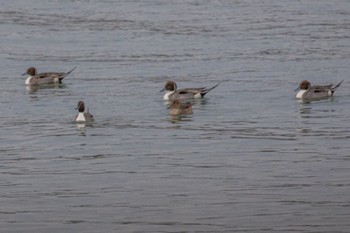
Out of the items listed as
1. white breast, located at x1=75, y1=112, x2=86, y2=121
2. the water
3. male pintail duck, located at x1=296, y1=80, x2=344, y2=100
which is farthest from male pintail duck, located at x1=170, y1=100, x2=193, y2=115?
male pintail duck, located at x1=296, y1=80, x2=344, y2=100

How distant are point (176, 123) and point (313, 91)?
480cm

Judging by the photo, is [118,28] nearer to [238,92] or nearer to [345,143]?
[238,92]

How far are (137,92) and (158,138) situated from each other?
6.80 m

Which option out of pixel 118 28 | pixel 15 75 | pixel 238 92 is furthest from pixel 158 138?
pixel 118 28

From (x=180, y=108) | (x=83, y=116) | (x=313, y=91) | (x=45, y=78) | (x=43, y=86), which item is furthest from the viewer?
(x=45, y=78)

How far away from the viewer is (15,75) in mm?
34938

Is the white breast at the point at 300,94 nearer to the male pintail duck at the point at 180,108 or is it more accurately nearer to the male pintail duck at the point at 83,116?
Answer: the male pintail duck at the point at 180,108

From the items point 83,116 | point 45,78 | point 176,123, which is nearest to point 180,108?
point 176,123

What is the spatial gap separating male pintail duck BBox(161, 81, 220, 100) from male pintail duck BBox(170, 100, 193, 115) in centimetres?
174

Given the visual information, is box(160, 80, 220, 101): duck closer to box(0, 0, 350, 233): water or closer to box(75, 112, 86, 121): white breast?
box(0, 0, 350, 233): water

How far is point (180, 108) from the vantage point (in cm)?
2717

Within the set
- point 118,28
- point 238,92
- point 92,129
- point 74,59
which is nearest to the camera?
point 92,129

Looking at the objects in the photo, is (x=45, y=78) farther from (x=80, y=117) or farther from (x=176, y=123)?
(x=176, y=123)

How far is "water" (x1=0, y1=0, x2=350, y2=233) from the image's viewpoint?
1759 cm
